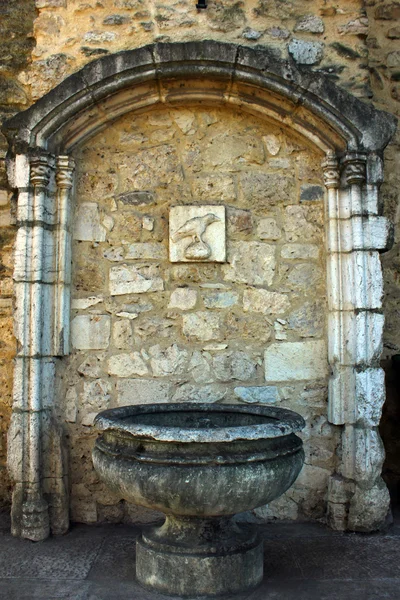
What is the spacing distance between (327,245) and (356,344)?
2.38 ft

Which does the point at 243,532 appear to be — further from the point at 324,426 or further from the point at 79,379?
the point at 79,379

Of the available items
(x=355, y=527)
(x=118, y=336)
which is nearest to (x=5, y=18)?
(x=118, y=336)

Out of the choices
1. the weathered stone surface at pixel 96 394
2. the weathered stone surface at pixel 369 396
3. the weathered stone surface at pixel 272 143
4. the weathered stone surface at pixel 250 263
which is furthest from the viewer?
the weathered stone surface at pixel 272 143

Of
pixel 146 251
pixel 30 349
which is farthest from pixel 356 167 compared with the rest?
pixel 30 349

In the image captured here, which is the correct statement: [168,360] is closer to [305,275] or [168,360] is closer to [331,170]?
[305,275]

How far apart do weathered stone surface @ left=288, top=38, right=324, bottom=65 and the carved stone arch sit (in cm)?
19

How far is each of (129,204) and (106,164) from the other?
35cm

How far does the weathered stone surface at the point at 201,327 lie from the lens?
12.9 ft

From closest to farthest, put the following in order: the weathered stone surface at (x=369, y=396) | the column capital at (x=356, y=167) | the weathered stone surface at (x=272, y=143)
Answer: the weathered stone surface at (x=369, y=396) → the column capital at (x=356, y=167) → the weathered stone surface at (x=272, y=143)

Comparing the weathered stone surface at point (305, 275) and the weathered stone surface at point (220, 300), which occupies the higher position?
the weathered stone surface at point (305, 275)

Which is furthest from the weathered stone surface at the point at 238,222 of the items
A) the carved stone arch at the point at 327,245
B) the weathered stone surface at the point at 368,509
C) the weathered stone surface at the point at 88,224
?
the weathered stone surface at the point at 368,509

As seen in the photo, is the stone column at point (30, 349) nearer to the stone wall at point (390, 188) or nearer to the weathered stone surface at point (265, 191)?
the weathered stone surface at point (265, 191)

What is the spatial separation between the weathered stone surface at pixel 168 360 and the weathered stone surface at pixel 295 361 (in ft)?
1.92

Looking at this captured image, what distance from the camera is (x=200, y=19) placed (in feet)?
12.9
